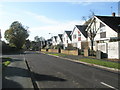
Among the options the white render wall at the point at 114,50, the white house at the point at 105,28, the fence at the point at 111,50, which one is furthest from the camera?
the white house at the point at 105,28

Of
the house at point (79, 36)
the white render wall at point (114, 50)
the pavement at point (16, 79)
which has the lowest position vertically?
the pavement at point (16, 79)

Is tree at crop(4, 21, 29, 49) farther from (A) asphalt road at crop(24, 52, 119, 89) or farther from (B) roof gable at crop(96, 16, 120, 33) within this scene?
(A) asphalt road at crop(24, 52, 119, 89)

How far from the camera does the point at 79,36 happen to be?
51625 millimetres

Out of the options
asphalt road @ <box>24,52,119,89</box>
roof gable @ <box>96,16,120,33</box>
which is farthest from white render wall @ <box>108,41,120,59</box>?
roof gable @ <box>96,16,120,33</box>

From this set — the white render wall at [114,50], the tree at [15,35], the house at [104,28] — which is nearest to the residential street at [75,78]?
the white render wall at [114,50]

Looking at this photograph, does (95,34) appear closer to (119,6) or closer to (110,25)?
(110,25)

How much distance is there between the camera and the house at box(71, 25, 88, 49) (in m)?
48.8

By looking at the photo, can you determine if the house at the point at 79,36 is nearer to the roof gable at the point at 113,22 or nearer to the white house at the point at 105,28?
the white house at the point at 105,28

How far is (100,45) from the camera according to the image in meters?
25.7

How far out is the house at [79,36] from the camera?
48.8 metres

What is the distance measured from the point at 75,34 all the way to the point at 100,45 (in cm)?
2952

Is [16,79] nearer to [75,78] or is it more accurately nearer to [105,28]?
[75,78]

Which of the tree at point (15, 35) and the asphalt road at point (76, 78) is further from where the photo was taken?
the tree at point (15, 35)

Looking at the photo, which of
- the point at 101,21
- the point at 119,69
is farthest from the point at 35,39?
the point at 119,69
